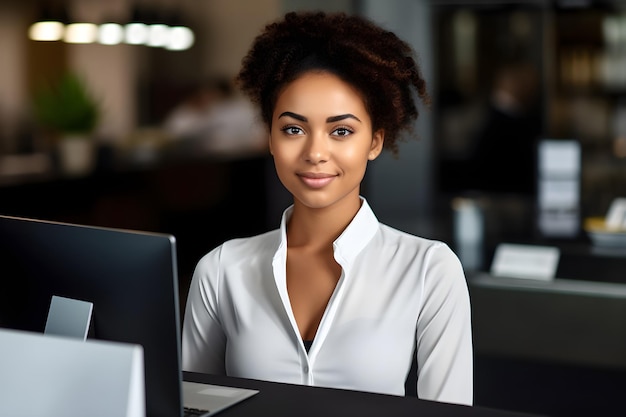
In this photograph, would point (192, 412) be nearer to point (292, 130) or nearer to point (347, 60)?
point (292, 130)

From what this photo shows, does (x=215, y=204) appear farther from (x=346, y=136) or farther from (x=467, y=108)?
(x=346, y=136)

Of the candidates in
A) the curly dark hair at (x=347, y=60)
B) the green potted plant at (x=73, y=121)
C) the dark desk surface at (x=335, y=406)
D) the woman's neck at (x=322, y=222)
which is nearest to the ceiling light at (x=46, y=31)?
the green potted plant at (x=73, y=121)

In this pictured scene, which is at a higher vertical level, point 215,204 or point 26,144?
→ point 26,144

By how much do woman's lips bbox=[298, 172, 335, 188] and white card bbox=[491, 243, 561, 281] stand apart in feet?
6.35

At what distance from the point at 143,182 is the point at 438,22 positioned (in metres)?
2.52

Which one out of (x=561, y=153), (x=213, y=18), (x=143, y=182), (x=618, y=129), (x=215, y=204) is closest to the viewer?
(x=561, y=153)

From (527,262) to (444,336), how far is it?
1926mm

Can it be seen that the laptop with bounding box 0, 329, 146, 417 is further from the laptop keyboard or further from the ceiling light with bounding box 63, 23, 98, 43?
the ceiling light with bounding box 63, 23, 98, 43

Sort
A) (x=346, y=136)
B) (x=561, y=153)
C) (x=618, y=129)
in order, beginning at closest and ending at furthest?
(x=346, y=136)
(x=561, y=153)
(x=618, y=129)

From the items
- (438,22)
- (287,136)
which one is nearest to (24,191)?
(438,22)

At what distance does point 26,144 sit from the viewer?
7152mm

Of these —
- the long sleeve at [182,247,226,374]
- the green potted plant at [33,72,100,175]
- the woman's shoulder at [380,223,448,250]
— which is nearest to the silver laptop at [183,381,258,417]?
the long sleeve at [182,247,226,374]

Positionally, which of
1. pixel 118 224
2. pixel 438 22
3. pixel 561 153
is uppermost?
pixel 438 22

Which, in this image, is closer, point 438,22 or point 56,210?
point 56,210
